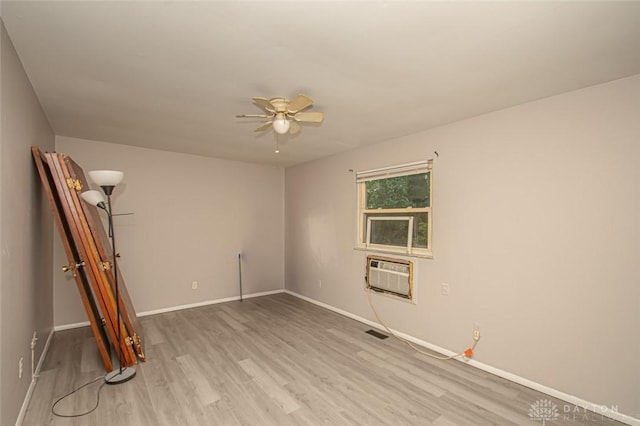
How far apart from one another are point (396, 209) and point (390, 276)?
2.87 ft

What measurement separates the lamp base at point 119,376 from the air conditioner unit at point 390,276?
284cm

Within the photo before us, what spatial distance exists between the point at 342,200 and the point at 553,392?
316 cm

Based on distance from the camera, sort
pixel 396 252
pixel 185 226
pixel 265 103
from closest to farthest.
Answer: pixel 265 103 → pixel 396 252 → pixel 185 226

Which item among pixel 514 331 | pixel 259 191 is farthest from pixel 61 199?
pixel 514 331

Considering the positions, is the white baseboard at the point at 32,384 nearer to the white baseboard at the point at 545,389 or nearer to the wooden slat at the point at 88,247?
the wooden slat at the point at 88,247

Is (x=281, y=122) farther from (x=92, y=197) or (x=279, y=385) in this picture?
(x=279, y=385)

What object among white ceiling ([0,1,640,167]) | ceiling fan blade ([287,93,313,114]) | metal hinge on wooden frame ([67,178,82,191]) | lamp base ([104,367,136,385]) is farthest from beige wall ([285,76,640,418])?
metal hinge on wooden frame ([67,178,82,191])

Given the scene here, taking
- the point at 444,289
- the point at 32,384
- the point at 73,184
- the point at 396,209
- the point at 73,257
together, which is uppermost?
the point at 73,184

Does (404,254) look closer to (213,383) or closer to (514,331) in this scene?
(514,331)

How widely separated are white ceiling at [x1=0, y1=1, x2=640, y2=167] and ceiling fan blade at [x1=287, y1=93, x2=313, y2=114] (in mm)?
170

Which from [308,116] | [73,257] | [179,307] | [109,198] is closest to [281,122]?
[308,116]

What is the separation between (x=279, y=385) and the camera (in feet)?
8.45

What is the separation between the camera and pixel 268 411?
2232 millimetres

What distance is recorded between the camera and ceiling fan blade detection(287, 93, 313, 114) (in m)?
2.11
